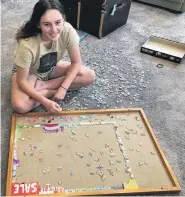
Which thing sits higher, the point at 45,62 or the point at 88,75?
the point at 45,62

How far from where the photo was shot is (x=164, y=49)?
1933 millimetres

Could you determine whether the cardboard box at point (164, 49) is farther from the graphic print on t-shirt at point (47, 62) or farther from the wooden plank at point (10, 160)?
the wooden plank at point (10, 160)

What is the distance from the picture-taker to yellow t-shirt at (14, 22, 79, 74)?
1.17m

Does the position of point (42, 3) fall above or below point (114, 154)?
above

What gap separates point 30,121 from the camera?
1263 mm

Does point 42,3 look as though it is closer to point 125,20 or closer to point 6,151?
point 6,151

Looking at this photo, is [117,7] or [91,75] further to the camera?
[117,7]

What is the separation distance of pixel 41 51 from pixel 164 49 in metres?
1.04

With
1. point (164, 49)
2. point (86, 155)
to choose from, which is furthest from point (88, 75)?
point (164, 49)

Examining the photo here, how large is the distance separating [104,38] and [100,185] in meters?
1.24

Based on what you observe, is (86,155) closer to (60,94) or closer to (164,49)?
(60,94)

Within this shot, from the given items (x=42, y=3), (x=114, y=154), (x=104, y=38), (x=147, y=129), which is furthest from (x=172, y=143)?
(x=104, y=38)

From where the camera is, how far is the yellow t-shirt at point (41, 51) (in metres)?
1.17

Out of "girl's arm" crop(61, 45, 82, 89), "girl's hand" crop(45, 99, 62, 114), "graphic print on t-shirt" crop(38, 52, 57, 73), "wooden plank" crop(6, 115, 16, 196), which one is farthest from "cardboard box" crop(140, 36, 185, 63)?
"wooden plank" crop(6, 115, 16, 196)
